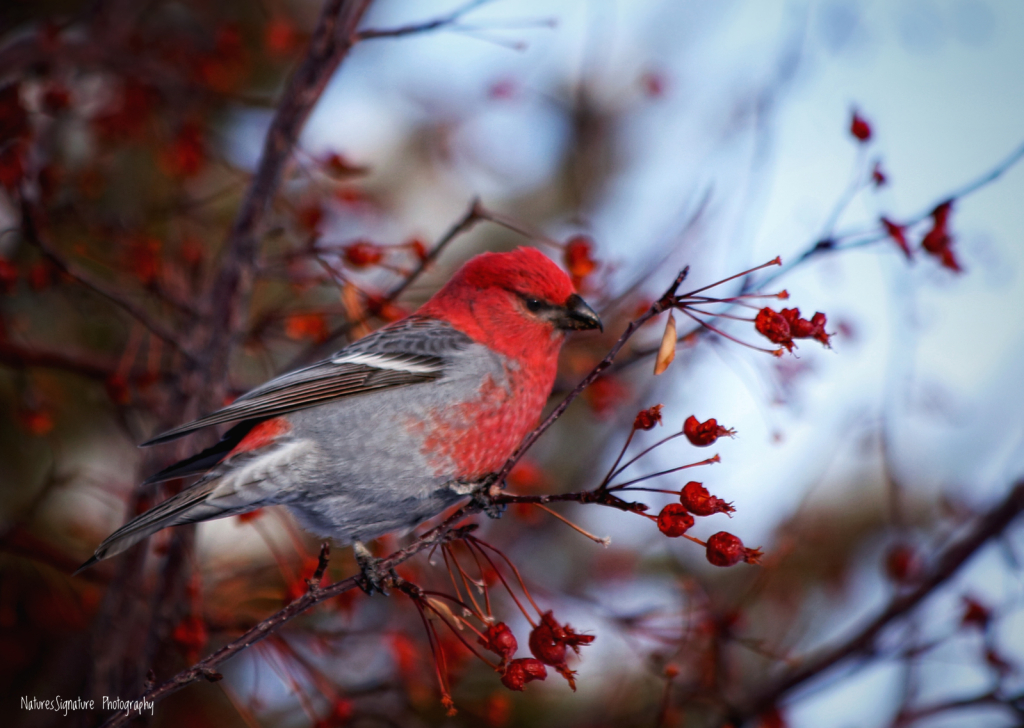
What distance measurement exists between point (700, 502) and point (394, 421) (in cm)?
121

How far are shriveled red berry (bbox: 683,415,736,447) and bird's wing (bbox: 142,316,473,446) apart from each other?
1.20 m

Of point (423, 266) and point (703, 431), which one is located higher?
point (423, 266)

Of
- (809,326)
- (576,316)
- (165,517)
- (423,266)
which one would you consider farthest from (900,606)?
(165,517)

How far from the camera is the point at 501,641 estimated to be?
2014mm

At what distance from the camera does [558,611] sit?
342cm

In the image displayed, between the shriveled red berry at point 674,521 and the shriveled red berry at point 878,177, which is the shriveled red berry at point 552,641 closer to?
the shriveled red berry at point 674,521

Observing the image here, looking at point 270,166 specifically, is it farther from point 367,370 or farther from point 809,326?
point 809,326

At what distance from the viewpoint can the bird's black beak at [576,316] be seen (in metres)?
2.73

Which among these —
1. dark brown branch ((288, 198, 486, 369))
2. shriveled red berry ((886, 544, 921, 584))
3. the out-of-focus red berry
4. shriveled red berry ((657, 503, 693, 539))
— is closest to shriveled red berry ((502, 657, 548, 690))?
shriveled red berry ((657, 503, 693, 539))

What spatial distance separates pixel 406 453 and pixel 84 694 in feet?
4.73

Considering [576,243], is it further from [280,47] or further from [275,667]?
[280,47]

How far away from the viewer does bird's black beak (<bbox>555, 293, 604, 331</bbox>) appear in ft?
8.96

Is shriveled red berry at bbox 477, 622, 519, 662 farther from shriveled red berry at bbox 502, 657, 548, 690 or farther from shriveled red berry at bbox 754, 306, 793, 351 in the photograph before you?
shriveled red berry at bbox 754, 306, 793, 351

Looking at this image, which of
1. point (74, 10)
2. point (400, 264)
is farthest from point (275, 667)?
point (74, 10)
